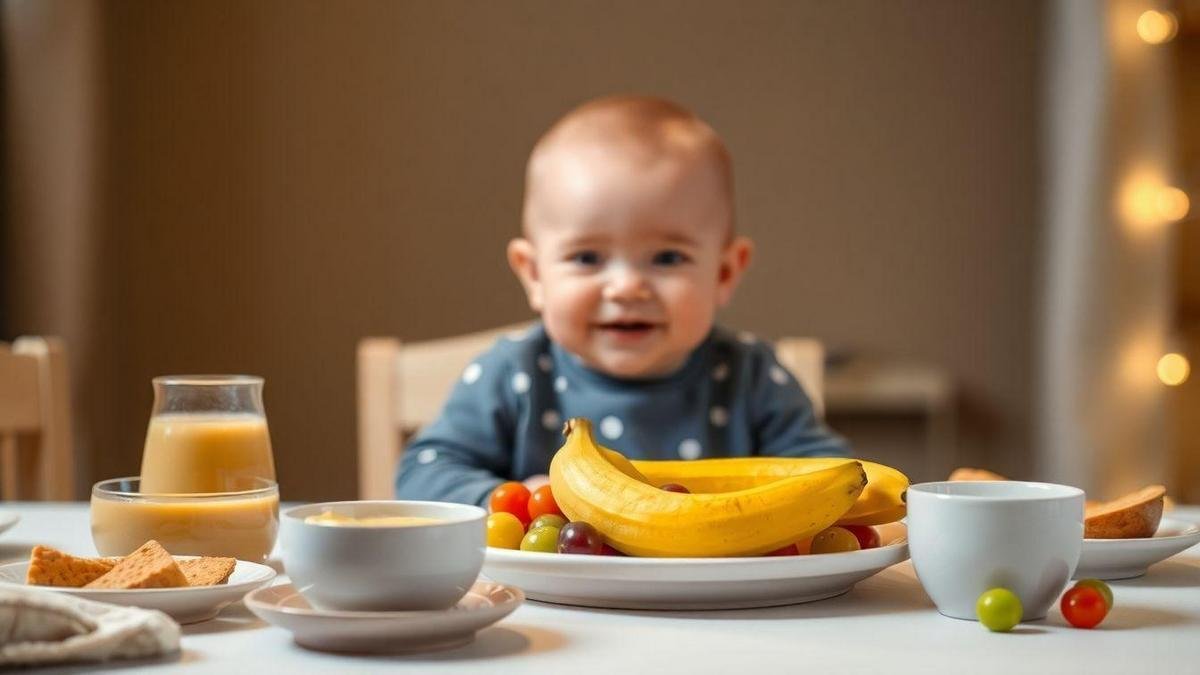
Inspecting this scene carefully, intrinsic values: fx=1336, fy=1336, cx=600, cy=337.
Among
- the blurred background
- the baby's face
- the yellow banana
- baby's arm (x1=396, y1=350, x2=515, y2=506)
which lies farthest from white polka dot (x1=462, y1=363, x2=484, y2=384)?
the blurred background

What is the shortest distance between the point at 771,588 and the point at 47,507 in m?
0.91

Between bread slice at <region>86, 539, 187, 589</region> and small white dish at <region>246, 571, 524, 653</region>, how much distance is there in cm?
7

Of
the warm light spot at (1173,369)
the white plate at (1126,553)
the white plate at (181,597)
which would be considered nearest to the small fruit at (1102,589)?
the white plate at (1126,553)

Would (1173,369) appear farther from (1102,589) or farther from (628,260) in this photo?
(1102,589)

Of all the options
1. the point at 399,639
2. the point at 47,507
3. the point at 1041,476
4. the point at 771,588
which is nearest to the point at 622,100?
the point at 47,507

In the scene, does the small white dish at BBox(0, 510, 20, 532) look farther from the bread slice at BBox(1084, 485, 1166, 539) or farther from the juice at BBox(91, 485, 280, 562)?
the bread slice at BBox(1084, 485, 1166, 539)

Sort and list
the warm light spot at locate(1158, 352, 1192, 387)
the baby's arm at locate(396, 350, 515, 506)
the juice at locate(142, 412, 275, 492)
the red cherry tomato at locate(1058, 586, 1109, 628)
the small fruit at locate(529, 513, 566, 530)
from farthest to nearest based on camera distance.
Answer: the warm light spot at locate(1158, 352, 1192, 387) < the baby's arm at locate(396, 350, 515, 506) < the juice at locate(142, 412, 275, 492) < the small fruit at locate(529, 513, 566, 530) < the red cherry tomato at locate(1058, 586, 1109, 628)

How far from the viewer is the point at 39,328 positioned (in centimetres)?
277

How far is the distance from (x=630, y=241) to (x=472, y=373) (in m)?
0.25

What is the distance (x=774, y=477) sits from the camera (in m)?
0.93

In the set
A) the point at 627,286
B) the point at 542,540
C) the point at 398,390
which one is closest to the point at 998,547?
the point at 542,540

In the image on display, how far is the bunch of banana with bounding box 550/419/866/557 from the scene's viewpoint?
781 millimetres

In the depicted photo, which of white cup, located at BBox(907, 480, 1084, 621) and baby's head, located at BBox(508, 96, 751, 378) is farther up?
baby's head, located at BBox(508, 96, 751, 378)

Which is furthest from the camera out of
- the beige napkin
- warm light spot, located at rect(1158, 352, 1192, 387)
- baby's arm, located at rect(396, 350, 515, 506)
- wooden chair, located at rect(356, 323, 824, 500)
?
warm light spot, located at rect(1158, 352, 1192, 387)
